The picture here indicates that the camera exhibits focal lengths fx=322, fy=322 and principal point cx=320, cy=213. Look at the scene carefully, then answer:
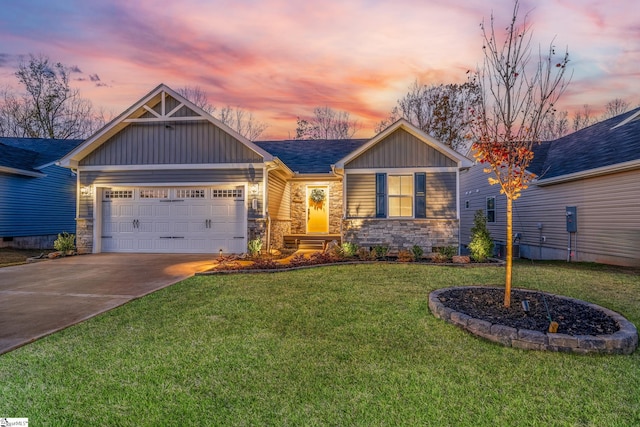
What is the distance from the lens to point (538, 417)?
221 centimetres

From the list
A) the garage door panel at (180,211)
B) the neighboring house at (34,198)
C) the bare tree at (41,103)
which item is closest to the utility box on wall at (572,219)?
the garage door panel at (180,211)

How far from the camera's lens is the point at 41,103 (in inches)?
879

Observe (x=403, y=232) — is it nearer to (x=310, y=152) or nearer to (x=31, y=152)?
(x=310, y=152)

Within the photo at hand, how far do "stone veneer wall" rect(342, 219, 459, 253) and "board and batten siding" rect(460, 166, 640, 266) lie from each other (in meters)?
4.66

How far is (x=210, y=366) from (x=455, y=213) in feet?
30.6

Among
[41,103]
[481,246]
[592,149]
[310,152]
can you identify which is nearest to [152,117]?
[310,152]

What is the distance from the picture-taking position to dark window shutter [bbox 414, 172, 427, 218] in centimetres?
1048

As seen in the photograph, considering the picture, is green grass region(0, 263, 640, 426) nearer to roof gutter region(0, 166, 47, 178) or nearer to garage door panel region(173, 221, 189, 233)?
garage door panel region(173, 221, 189, 233)

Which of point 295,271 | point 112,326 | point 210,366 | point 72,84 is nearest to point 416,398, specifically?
point 210,366

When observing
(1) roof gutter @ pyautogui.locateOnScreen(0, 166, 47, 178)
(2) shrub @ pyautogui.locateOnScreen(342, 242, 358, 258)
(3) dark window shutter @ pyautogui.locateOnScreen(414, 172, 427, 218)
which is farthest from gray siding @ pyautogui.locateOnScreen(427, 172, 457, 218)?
(1) roof gutter @ pyautogui.locateOnScreen(0, 166, 47, 178)

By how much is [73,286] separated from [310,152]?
410 inches

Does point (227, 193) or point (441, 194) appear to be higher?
point (227, 193)

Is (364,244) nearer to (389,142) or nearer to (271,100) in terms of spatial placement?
(389,142)

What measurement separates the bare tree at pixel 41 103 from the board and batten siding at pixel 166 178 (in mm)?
16818
